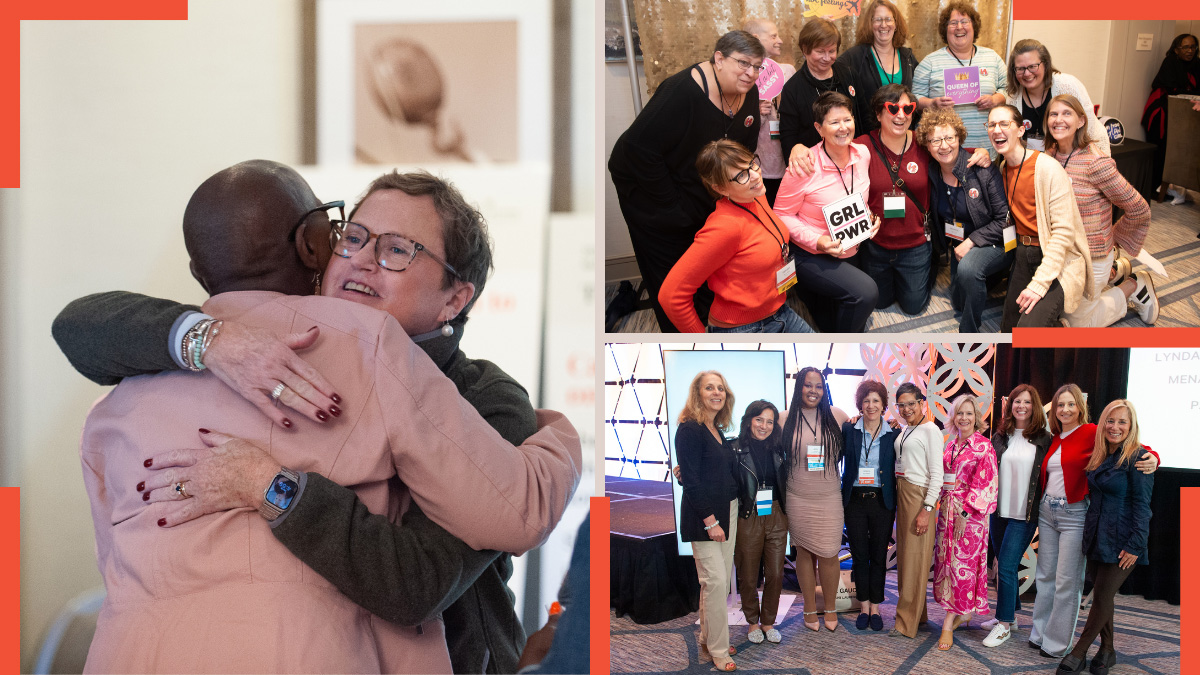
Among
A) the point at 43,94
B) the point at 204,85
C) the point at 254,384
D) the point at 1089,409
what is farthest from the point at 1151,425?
the point at 43,94

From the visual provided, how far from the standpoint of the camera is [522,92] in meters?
2.51

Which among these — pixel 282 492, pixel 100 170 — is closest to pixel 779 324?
pixel 282 492

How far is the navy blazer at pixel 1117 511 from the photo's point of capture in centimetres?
262

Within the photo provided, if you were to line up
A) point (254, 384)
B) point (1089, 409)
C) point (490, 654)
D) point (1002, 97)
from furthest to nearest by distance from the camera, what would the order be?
point (1089, 409) → point (1002, 97) → point (490, 654) → point (254, 384)

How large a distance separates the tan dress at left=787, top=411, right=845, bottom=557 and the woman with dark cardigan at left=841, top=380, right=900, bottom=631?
36mm

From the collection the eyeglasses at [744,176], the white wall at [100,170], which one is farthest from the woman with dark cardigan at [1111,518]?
the white wall at [100,170]

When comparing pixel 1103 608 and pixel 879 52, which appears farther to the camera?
pixel 1103 608

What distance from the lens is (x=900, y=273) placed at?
2541 millimetres

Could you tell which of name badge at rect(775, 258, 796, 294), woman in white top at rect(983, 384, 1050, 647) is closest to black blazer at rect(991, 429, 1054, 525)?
woman in white top at rect(983, 384, 1050, 647)

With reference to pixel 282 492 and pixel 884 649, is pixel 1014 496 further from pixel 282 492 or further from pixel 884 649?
pixel 282 492

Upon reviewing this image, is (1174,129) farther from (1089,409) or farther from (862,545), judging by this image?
(862,545)

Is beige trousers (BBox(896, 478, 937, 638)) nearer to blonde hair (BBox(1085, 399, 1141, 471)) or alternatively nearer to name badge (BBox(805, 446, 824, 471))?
name badge (BBox(805, 446, 824, 471))

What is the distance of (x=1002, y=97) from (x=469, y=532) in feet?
6.41

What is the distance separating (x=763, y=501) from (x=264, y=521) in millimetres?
1497
